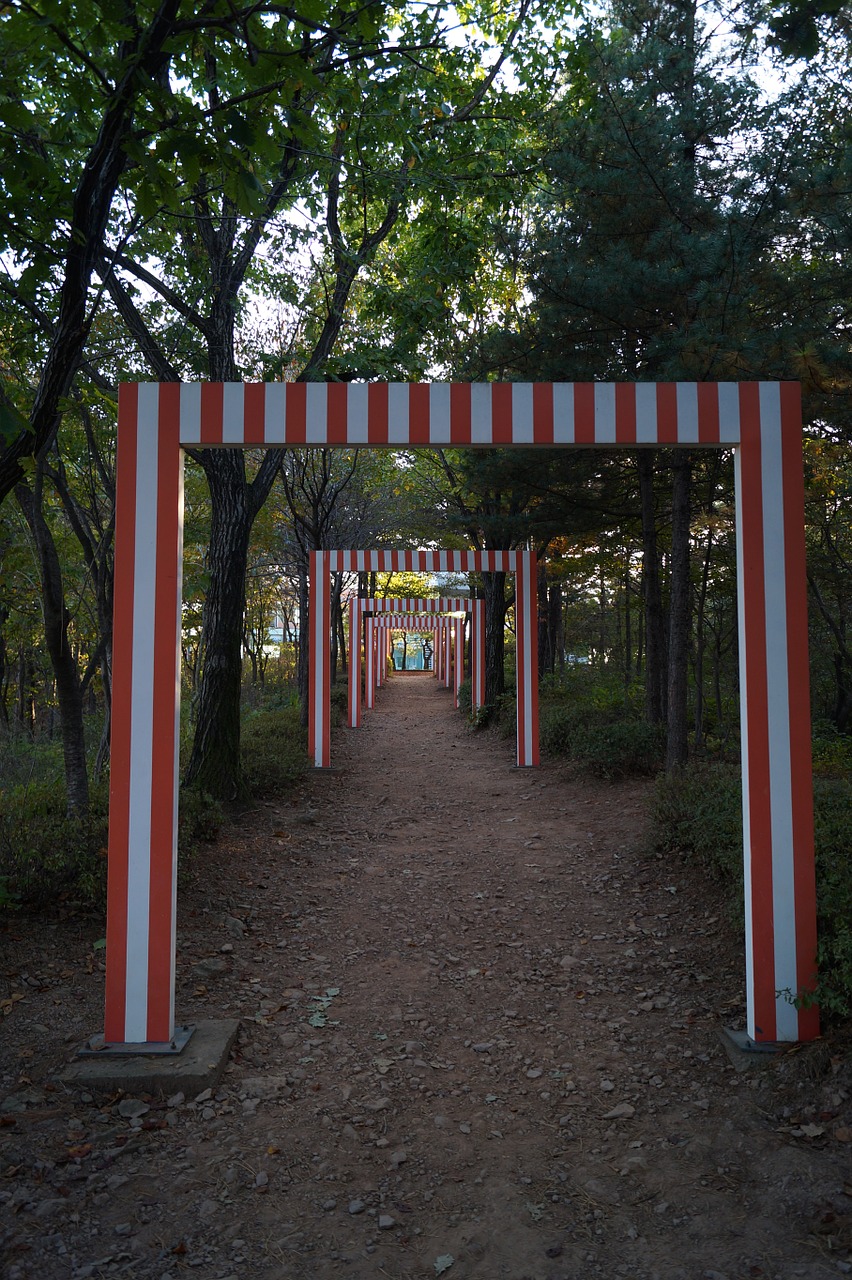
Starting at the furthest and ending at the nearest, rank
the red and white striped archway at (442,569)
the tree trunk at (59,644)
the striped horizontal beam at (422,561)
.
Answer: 1. the striped horizontal beam at (422,561)
2. the red and white striped archway at (442,569)
3. the tree trunk at (59,644)

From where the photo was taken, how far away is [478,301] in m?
11.1

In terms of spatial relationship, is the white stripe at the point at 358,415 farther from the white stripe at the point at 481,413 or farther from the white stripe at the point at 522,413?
the white stripe at the point at 522,413

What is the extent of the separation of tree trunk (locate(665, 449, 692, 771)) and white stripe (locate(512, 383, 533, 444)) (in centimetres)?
416

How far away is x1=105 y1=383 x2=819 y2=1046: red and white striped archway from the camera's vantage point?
363 cm

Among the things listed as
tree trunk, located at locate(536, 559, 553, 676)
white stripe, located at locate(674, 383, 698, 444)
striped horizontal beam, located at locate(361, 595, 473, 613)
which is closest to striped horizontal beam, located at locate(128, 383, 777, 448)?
white stripe, located at locate(674, 383, 698, 444)

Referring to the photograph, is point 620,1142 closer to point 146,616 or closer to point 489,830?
point 146,616

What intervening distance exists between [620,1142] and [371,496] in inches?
711

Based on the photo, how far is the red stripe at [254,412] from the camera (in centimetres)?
376

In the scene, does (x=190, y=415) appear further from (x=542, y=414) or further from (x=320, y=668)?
(x=320, y=668)

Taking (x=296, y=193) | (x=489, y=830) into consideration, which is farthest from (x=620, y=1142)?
(x=296, y=193)

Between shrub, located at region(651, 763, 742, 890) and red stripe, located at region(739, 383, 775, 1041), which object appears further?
shrub, located at region(651, 763, 742, 890)

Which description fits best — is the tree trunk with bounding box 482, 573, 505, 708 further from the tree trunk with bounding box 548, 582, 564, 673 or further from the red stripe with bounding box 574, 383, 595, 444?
the red stripe with bounding box 574, 383, 595, 444

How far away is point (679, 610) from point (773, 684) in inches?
163

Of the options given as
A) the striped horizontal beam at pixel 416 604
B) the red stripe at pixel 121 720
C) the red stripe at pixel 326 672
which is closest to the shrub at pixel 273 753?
the red stripe at pixel 326 672
